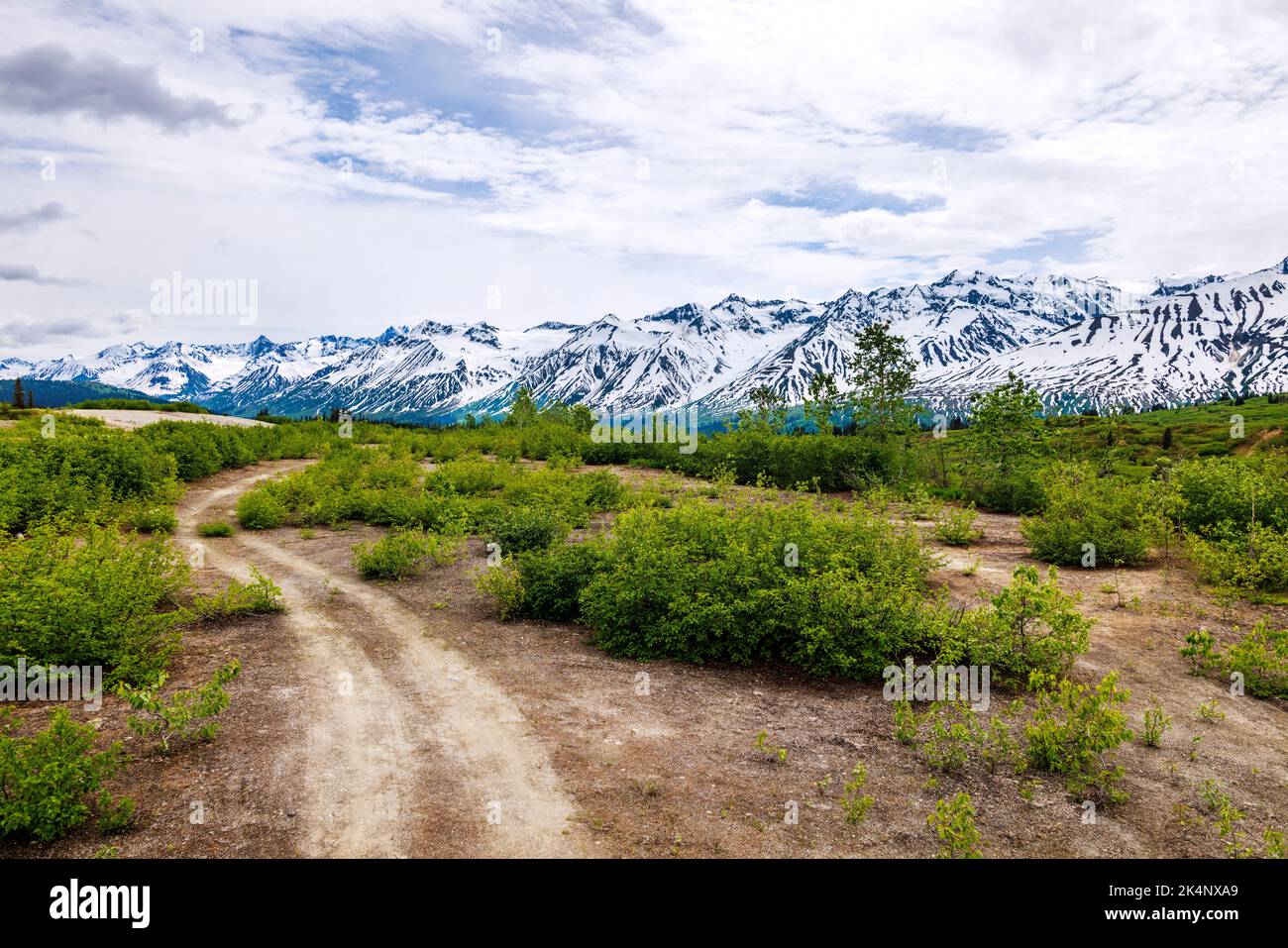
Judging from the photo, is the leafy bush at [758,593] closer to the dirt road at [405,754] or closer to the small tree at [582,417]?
the dirt road at [405,754]

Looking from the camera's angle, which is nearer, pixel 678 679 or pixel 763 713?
pixel 763 713

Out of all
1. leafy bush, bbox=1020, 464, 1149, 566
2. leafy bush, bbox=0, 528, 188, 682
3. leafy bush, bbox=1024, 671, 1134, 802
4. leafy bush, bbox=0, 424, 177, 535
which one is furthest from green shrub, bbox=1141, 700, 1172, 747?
leafy bush, bbox=0, 424, 177, 535

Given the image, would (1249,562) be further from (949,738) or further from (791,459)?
(791,459)

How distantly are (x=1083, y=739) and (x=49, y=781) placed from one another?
13.0 m

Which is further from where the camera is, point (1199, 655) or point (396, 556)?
point (396, 556)

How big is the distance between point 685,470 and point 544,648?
105ft

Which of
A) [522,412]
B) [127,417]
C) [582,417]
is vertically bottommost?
[127,417]

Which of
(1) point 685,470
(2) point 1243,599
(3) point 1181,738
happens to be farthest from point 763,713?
(1) point 685,470

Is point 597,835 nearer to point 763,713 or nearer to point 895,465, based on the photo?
point 763,713

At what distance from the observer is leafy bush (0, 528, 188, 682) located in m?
11.3

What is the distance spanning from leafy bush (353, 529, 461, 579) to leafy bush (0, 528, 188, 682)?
6.12 meters

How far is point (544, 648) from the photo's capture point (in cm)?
1470

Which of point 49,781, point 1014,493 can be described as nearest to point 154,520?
point 49,781

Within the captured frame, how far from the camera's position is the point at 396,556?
20.0 m
